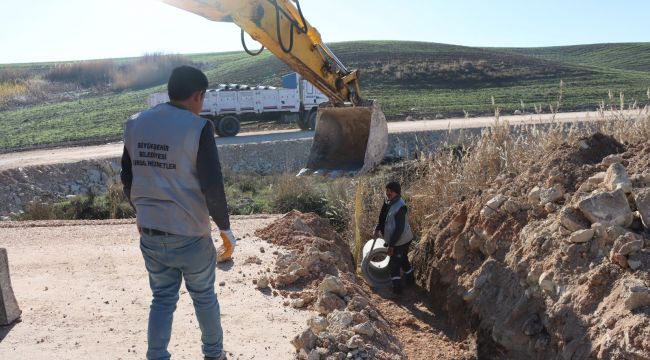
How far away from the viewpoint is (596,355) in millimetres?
4891

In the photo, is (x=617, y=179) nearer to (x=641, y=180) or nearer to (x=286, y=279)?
(x=641, y=180)

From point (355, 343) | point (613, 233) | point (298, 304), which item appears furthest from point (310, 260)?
point (613, 233)

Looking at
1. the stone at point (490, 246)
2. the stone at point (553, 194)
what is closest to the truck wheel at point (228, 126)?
the stone at point (490, 246)

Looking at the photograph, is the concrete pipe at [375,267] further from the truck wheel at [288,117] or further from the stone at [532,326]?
the truck wheel at [288,117]

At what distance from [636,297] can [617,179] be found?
4.21ft

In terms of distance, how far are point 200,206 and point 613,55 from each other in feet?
224

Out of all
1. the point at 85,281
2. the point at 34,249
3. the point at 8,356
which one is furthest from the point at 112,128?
the point at 8,356

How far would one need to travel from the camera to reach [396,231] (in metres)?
7.79

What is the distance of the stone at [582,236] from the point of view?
5590 millimetres

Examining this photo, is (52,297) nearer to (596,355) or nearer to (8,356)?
(8,356)

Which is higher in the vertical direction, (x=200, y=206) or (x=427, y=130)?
(x=200, y=206)

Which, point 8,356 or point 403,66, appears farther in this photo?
point 403,66

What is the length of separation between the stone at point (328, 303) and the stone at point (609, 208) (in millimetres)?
2152

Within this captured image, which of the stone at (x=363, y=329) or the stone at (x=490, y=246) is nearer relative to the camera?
the stone at (x=363, y=329)
